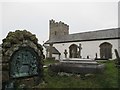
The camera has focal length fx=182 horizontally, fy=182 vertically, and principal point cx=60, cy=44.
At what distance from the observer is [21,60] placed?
9.04 meters

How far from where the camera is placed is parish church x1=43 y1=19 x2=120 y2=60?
33.2m

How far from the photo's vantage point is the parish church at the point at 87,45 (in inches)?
1307

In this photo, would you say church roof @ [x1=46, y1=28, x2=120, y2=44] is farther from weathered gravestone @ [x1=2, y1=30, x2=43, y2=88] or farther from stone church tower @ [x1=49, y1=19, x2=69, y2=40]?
weathered gravestone @ [x1=2, y1=30, x2=43, y2=88]

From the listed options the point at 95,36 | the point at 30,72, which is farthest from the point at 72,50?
the point at 30,72

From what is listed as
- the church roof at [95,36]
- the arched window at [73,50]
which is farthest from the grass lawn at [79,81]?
the arched window at [73,50]

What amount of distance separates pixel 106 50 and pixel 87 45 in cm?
396

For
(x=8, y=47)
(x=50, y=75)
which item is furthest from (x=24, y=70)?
(x=50, y=75)

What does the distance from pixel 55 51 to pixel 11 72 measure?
3232cm

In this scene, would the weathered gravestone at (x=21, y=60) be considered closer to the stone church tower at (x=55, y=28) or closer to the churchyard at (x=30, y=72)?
the churchyard at (x=30, y=72)

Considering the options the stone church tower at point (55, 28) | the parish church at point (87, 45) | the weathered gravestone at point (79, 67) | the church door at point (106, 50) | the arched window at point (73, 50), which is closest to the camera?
the weathered gravestone at point (79, 67)

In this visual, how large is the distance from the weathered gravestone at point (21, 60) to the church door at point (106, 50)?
83.5ft

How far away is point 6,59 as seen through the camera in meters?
8.75

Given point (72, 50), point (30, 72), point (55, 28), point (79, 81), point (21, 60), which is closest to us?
point (21, 60)

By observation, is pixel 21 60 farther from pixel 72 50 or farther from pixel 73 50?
pixel 72 50
